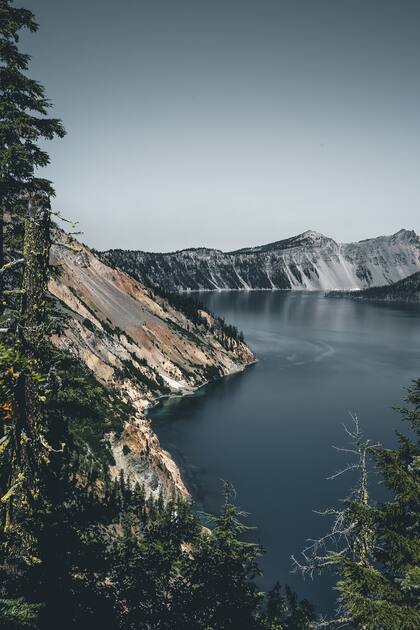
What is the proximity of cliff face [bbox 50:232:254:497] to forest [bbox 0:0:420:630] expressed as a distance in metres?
33.2

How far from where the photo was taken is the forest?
9.18m

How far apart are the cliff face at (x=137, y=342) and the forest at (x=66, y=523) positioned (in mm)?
33205

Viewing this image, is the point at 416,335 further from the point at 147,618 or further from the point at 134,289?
the point at 147,618

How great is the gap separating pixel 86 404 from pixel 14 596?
262 inches

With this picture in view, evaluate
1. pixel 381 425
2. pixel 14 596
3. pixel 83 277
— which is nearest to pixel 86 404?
pixel 14 596

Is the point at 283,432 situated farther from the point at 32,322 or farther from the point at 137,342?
the point at 32,322

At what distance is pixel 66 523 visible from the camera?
13.7m

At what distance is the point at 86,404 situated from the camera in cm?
1565

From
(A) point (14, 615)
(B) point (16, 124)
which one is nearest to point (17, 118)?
(B) point (16, 124)

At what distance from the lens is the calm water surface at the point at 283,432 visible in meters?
49.2

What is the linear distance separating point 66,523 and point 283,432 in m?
65.7

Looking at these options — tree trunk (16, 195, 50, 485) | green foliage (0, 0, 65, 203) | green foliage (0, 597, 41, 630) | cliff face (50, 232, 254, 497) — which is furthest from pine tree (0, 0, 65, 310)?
cliff face (50, 232, 254, 497)

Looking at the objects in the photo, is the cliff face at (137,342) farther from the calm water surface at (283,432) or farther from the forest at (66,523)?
the forest at (66,523)

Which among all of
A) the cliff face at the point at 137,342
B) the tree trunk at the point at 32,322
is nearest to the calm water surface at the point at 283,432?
the cliff face at the point at 137,342
